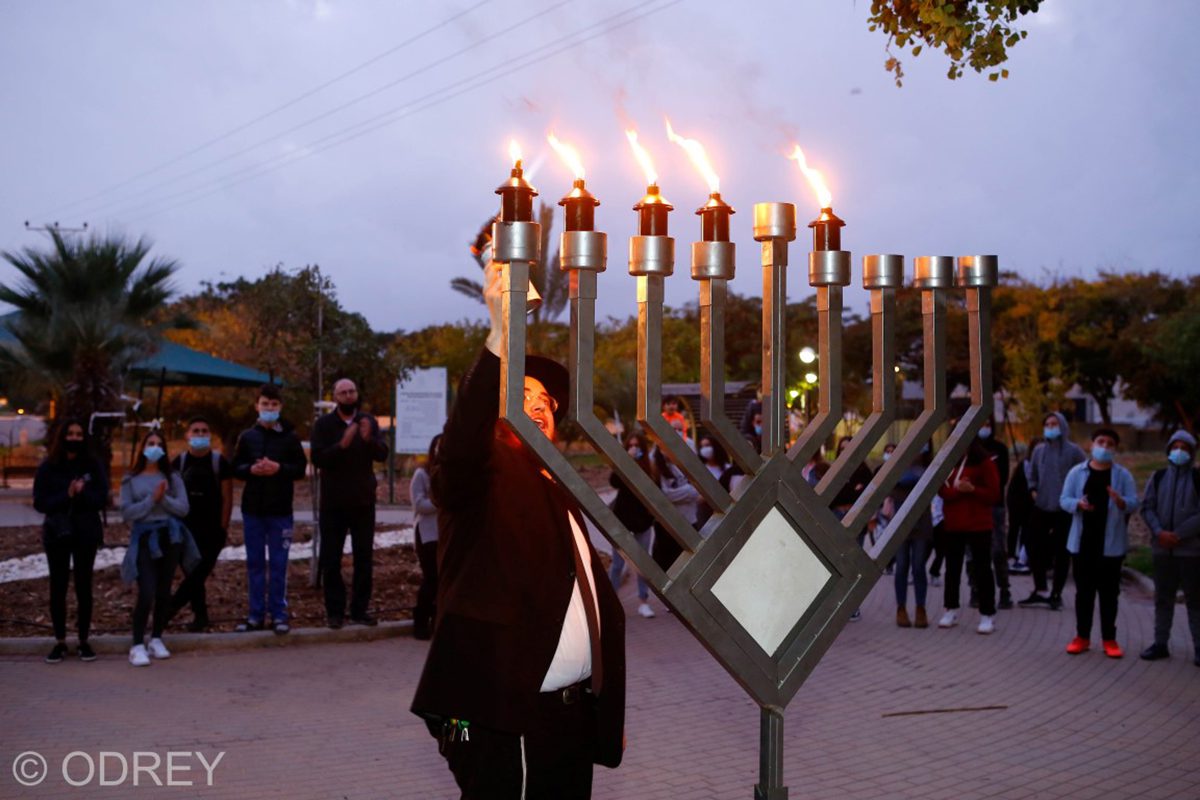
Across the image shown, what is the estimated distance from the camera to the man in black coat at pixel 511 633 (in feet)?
10.4

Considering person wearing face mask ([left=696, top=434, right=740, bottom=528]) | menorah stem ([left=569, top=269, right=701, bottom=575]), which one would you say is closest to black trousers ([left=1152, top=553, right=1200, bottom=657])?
person wearing face mask ([left=696, top=434, right=740, bottom=528])

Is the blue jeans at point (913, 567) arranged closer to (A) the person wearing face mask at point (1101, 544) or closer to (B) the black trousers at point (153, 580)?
(A) the person wearing face mask at point (1101, 544)

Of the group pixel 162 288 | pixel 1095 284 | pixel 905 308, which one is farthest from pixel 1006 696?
pixel 1095 284

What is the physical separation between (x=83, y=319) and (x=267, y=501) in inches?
443

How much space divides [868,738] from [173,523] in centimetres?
541

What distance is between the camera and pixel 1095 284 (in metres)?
43.6

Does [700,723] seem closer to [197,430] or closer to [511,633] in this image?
[511,633]

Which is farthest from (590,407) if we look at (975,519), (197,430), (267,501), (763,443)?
(975,519)

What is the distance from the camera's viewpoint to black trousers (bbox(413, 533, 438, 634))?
914 cm

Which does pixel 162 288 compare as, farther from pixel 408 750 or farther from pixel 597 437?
pixel 597 437

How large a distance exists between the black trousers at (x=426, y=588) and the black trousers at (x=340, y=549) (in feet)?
1.95

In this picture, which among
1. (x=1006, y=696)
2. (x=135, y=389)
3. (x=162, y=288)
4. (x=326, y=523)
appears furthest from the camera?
(x=135, y=389)

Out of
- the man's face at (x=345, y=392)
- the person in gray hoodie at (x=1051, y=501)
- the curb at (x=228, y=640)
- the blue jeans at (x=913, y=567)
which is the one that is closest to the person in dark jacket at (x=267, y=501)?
the curb at (x=228, y=640)

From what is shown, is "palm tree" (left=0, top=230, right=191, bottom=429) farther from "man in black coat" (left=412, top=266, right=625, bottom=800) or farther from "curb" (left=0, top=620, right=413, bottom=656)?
"man in black coat" (left=412, top=266, right=625, bottom=800)
